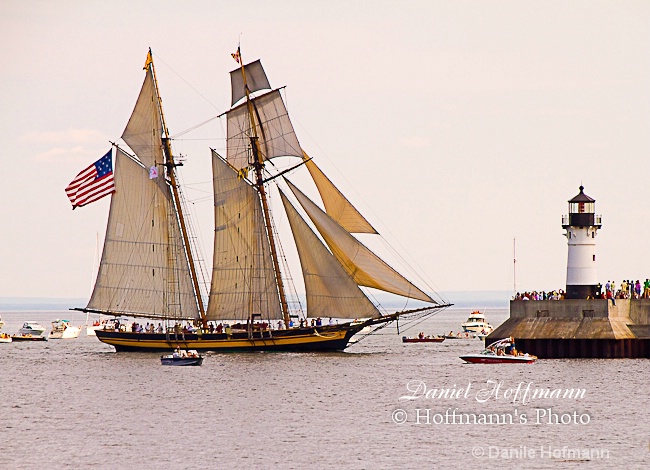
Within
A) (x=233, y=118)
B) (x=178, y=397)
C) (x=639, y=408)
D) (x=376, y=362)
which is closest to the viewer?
(x=639, y=408)

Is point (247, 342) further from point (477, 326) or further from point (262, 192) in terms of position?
point (477, 326)

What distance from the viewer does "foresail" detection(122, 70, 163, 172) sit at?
95062 millimetres

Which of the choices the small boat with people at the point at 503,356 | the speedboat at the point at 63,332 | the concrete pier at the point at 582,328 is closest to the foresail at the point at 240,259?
the small boat with people at the point at 503,356

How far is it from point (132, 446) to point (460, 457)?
12893 mm

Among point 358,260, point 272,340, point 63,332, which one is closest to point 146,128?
point 272,340

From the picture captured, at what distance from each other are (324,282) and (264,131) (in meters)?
13.4

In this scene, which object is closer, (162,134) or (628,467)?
(628,467)

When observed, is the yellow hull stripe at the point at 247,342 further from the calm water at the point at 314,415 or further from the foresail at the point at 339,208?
the foresail at the point at 339,208

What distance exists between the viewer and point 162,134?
9662 cm

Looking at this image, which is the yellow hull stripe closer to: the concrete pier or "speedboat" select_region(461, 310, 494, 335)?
the concrete pier

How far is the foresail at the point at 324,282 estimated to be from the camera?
86.8 meters

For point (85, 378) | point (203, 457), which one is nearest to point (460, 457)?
point (203, 457)

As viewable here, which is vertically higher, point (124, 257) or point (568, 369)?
point (124, 257)

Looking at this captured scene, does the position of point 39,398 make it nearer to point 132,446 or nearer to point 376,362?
point 132,446
